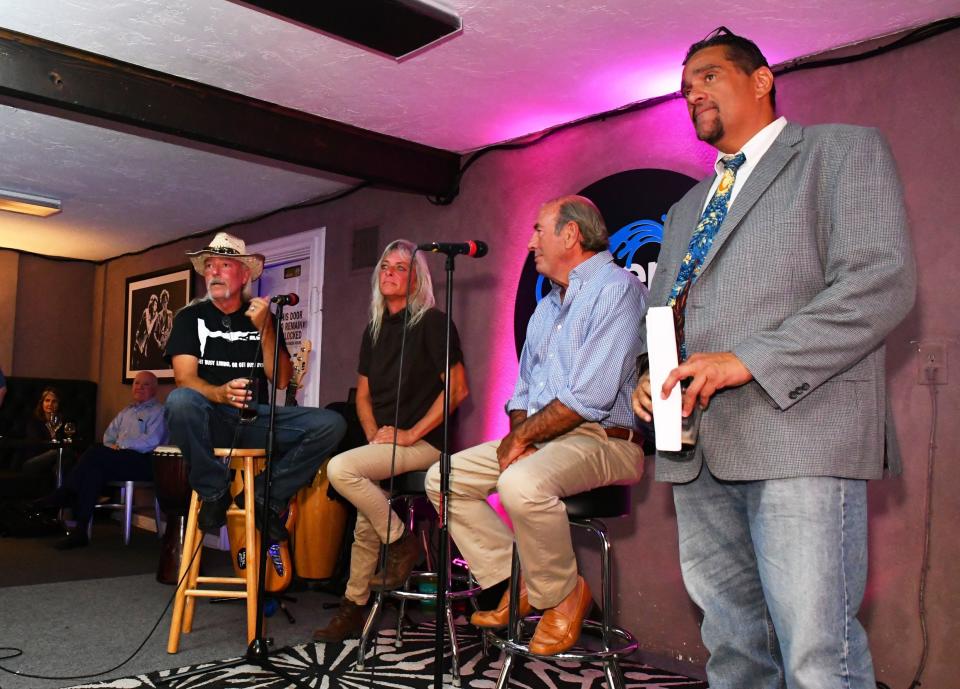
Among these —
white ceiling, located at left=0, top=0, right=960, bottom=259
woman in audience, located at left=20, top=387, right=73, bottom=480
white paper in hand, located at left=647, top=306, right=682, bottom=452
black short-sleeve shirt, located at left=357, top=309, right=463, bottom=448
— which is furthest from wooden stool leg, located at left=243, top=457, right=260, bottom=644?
woman in audience, located at left=20, top=387, right=73, bottom=480

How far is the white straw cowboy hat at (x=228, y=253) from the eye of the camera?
3576 mm

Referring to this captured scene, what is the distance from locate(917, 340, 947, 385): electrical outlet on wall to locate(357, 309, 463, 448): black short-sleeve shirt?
5.86 ft

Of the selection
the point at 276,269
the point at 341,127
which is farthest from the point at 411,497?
the point at 276,269

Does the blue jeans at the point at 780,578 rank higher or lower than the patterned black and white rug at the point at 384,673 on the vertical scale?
higher

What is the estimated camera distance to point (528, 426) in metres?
2.66

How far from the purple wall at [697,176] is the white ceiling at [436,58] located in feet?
0.52

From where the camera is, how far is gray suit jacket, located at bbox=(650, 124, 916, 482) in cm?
141

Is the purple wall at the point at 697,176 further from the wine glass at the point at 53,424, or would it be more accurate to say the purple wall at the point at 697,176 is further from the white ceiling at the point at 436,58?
the wine glass at the point at 53,424

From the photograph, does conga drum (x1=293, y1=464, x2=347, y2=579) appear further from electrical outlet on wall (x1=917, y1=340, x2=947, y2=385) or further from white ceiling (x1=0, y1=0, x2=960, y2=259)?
electrical outlet on wall (x1=917, y1=340, x2=947, y2=385)

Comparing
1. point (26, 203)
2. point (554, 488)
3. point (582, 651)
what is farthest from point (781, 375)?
point (26, 203)

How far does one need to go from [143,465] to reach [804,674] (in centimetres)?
577

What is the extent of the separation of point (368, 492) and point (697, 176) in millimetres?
1896

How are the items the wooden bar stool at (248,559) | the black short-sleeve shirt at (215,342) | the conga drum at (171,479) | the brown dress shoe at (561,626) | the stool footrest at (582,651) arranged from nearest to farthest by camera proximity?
the stool footrest at (582,651), the brown dress shoe at (561,626), the wooden bar stool at (248,559), the black short-sleeve shirt at (215,342), the conga drum at (171,479)

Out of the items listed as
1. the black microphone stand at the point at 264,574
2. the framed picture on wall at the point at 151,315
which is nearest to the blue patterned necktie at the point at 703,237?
the black microphone stand at the point at 264,574
